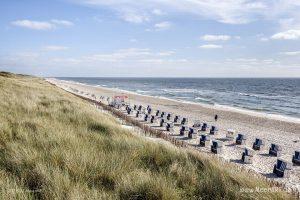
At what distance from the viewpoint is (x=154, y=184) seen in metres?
5.04

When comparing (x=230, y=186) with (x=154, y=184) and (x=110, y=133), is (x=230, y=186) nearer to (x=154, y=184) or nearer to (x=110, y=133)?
(x=154, y=184)

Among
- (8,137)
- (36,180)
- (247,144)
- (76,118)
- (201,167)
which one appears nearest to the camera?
(36,180)

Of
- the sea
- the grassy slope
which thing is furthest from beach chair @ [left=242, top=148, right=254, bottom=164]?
the sea

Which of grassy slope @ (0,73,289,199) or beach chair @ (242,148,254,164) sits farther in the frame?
beach chair @ (242,148,254,164)

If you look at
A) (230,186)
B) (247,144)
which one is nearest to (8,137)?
(230,186)

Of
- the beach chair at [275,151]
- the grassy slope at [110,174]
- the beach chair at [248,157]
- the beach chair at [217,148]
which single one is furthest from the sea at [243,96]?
the grassy slope at [110,174]

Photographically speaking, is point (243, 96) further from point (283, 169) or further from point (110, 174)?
point (110, 174)

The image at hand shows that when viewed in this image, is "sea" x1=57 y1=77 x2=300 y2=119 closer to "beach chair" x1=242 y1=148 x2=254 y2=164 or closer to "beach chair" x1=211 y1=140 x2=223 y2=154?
"beach chair" x1=211 y1=140 x2=223 y2=154

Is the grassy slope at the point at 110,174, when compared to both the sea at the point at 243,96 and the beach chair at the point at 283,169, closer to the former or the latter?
the beach chair at the point at 283,169

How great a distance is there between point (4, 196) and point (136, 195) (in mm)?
1669

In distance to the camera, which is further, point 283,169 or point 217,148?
point 217,148

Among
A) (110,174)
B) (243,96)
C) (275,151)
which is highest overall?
(110,174)

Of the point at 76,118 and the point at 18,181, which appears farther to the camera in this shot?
the point at 76,118

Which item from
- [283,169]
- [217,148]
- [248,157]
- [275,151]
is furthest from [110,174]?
[275,151]
